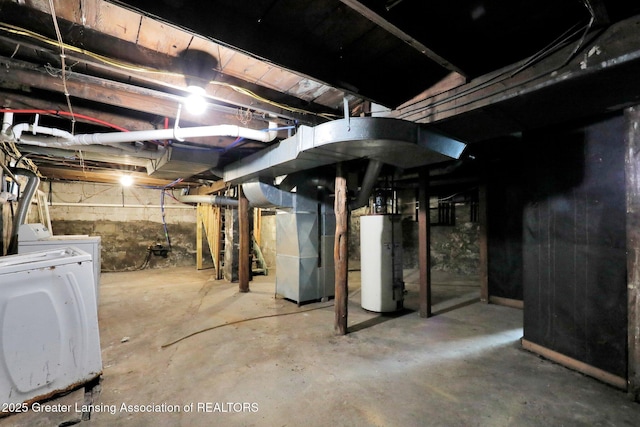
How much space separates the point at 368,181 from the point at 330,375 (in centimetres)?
199

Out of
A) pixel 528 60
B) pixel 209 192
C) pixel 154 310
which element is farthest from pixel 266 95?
pixel 209 192

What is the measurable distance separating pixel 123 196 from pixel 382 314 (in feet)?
21.5


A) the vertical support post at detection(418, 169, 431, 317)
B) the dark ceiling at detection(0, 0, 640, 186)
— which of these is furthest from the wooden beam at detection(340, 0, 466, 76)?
the vertical support post at detection(418, 169, 431, 317)

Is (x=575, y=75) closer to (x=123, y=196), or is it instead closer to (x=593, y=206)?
(x=593, y=206)

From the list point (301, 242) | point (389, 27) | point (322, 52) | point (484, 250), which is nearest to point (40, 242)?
point (301, 242)

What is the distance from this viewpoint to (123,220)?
6.70 m

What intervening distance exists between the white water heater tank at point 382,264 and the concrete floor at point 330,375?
0.71 feet

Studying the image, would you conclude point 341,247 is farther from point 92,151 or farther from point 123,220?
point 123,220

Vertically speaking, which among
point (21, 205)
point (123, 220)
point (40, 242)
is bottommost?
point (40, 242)

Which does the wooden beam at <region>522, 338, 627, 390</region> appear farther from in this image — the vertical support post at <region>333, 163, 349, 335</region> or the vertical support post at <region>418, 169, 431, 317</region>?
the vertical support post at <region>333, 163, 349, 335</region>

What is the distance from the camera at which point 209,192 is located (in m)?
Answer: 6.13

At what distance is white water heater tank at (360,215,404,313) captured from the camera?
3408 mm

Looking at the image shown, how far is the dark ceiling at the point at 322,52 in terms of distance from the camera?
4.30ft

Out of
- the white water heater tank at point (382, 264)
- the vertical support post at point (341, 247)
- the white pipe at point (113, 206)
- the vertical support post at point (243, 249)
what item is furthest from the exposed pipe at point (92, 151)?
the white pipe at point (113, 206)
